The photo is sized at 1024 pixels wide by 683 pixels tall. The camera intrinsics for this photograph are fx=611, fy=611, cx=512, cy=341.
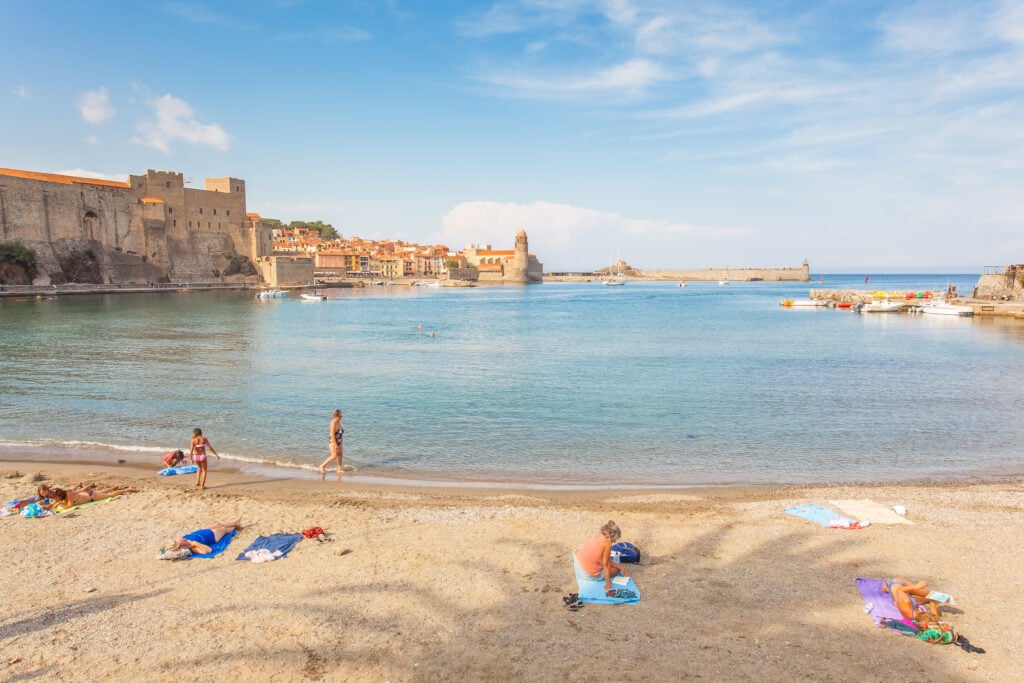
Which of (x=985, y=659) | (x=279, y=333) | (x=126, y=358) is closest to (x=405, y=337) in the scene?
(x=279, y=333)

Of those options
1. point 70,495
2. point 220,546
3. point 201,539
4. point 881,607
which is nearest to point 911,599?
point 881,607

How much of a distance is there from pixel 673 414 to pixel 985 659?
961 cm

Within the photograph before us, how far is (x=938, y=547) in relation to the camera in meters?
6.47

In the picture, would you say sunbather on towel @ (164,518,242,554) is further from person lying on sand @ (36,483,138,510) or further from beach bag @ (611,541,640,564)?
beach bag @ (611,541,640,564)

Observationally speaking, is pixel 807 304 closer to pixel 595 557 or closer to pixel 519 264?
pixel 595 557

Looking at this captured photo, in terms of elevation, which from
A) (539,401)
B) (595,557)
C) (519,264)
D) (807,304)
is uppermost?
(519,264)

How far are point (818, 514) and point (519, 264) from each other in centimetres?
12613

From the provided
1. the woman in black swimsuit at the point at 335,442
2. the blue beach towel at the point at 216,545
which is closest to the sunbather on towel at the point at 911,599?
the blue beach towel at the point at 216,545

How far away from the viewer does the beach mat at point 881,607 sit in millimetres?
4855

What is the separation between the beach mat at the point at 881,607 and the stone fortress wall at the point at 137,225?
67.2m

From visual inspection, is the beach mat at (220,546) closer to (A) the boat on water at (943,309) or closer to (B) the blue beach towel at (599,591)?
(B) the blue beach towel at (599,591)

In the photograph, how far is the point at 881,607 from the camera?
5129 millimetres

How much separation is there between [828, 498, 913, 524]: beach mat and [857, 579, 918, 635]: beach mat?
182 cm

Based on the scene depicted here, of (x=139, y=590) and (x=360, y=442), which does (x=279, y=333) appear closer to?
(x=360, y=442)
